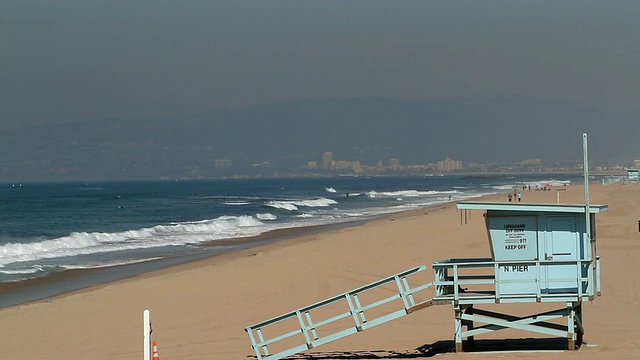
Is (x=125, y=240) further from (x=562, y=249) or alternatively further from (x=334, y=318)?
(x=562, y=249)

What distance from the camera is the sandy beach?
1695 cm

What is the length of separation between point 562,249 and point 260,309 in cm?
877

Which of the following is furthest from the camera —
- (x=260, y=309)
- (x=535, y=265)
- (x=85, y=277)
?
(x=85, y=277)

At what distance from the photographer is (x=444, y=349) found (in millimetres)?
16016

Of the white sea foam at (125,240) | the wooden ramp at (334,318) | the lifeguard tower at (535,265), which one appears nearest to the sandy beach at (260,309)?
the wooden ramp at (334,318)

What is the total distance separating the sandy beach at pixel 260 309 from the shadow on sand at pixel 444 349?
60mm

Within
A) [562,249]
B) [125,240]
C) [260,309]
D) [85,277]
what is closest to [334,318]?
[562,249]

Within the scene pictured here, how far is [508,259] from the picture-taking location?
15148mm

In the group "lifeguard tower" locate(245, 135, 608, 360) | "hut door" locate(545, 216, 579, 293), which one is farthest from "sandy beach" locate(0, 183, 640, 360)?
"hut door" locate(545, 216, 579, 293)

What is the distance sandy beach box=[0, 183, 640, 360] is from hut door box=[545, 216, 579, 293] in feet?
3.81

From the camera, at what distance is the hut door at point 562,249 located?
14.8 m

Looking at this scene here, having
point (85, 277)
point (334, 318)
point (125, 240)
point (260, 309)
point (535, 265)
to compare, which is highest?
point (535, 265)

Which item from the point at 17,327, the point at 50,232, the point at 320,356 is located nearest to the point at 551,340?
the point at 320,356

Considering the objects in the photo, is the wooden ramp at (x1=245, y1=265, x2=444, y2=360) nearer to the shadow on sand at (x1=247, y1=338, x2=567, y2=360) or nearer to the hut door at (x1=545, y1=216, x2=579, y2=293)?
the shadow on sand at (x1=247, y1=338, x2=567, y2=360)
